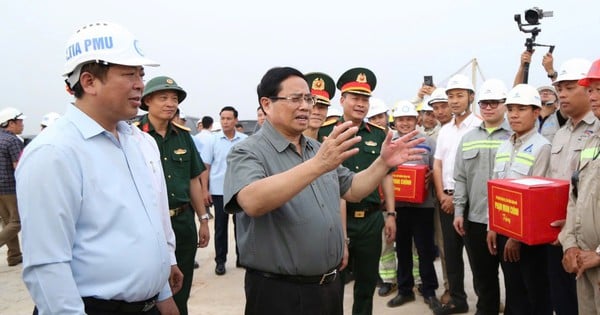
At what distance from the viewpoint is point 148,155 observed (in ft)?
7.07

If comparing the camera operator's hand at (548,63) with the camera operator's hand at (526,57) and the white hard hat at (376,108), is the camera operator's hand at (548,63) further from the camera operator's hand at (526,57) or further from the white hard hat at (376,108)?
the white hard hat at (376,108)

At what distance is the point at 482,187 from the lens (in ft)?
12.7

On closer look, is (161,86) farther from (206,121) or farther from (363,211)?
(206,121)

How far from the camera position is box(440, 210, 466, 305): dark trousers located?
171 inches

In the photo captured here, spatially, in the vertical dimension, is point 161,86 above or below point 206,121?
above

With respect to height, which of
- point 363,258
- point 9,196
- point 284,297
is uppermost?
point 284,297

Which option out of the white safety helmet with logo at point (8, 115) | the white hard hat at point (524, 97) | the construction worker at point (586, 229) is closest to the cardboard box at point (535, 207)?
the construction worker at point (586, 229)

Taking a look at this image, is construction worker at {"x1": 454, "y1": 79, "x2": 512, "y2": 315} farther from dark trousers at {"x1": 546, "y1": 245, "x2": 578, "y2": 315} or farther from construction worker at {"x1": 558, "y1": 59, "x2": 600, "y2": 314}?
construction worker at {"x1": 558, "y1": 59, "x2": 600, "y2": 314}

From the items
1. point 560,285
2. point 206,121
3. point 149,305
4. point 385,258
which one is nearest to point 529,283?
point 560,285

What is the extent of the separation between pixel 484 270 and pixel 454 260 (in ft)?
1.65

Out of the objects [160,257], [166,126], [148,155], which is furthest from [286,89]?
[166,126]

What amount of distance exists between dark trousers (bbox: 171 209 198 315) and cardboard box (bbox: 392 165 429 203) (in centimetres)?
211

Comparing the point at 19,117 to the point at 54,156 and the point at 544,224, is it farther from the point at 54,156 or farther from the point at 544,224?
the point at 544,224

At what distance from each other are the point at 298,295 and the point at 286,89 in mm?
1009
